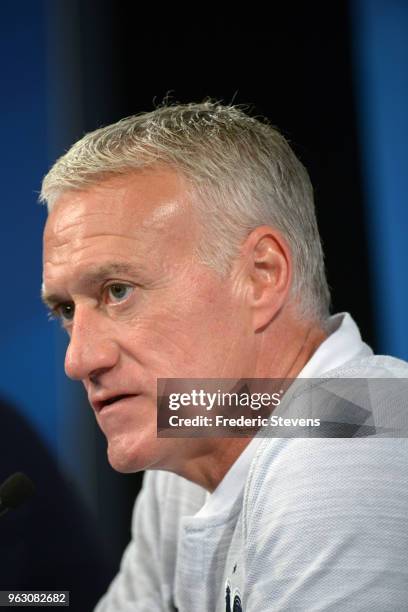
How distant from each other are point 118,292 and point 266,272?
0.20m

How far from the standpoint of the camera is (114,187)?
104cm

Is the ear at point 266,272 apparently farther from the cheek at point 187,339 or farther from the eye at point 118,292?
the eye at point 118,292

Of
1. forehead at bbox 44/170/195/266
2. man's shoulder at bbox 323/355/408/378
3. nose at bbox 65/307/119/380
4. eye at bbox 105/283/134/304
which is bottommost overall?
man's shoulder at bbox 323/355/408/378

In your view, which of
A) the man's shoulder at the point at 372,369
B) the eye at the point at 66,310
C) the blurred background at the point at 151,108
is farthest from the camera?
the blurred background at the point at 151,108

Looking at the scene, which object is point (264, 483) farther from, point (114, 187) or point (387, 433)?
point (114, 187)

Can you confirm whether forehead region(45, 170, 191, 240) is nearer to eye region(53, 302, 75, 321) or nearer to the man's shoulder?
eye region(53, 302, 75, 321)

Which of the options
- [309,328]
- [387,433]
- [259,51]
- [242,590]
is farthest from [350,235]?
[242,590]

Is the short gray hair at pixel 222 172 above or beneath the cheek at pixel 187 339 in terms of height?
above

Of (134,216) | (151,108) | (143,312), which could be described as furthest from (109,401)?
(151,108)

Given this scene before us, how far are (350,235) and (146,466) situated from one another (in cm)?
51

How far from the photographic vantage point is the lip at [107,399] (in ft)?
3.34

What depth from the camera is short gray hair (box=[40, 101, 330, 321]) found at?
1046mm

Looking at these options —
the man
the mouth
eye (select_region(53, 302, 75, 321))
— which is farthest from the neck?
eye (select_region(53, 302, 75, 321))

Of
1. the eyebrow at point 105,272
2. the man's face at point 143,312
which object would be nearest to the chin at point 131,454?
the man's face at point 143,312
